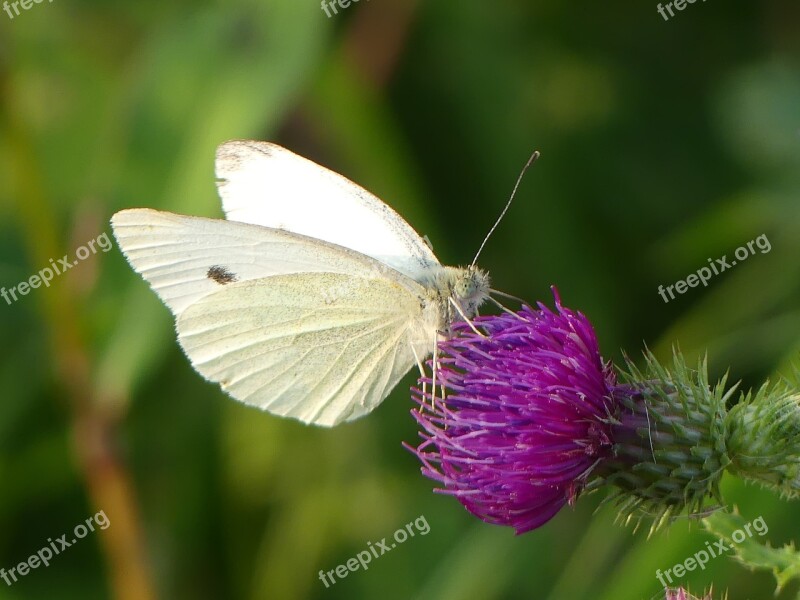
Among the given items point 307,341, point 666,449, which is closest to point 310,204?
point 307,341

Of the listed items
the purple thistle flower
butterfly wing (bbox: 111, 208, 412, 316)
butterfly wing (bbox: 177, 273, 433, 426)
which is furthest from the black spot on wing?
the purple thistle flower

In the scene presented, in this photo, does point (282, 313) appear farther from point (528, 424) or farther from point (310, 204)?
point (528, 424)

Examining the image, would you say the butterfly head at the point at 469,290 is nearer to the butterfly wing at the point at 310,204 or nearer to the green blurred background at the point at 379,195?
the butterfly wing at the point at 310,204

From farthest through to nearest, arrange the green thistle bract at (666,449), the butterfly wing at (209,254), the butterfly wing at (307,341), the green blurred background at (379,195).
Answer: the green blurred background at (379,195), the butterfly wing at (307,341), the butterfly wing at (209,254), the green thistle bract at (666,449)

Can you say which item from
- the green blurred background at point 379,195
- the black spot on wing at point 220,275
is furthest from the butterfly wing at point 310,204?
the green blurred background at point 379,195

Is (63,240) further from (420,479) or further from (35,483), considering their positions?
(420,479)

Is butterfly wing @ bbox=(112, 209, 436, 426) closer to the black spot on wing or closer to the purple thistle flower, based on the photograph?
the black spot on wing

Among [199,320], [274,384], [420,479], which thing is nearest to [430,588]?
[420,479]
